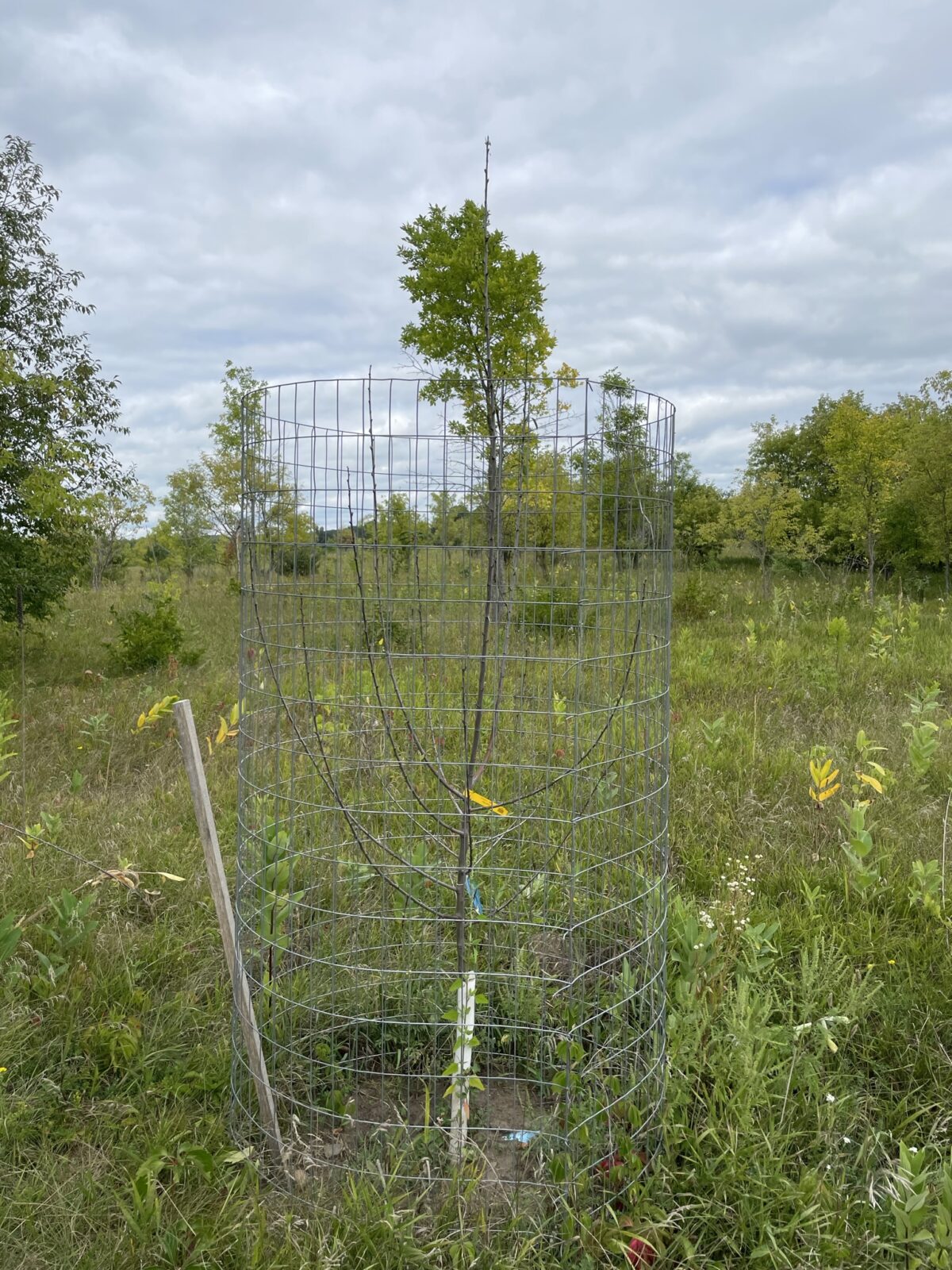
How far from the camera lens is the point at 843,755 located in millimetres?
4828

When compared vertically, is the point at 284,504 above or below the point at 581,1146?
above

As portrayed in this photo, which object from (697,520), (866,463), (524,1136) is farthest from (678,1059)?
(697,520)

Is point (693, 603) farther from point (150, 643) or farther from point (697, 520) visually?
point (697, 520)

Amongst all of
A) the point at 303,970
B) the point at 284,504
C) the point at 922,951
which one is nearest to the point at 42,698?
the point at 303,970

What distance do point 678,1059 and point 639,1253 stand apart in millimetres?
577

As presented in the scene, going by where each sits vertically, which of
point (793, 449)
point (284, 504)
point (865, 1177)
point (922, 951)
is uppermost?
point (793, 449)

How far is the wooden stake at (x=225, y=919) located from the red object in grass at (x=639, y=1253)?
34.1 inches

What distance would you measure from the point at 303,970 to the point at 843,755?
3.35 meters

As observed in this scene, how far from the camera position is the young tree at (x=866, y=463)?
14.3 meters

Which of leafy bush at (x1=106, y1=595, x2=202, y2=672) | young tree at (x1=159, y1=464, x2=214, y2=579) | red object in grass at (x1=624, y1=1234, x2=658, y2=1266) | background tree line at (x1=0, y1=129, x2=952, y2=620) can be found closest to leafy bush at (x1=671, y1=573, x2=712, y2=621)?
background tree line at (x1=0, y1=129, x2=952, y2=620)

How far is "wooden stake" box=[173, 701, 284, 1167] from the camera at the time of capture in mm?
2106

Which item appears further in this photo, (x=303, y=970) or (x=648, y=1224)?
(x=303, y=970)

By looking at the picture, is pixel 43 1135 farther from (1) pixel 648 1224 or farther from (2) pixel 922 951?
(2) pixel 922 951

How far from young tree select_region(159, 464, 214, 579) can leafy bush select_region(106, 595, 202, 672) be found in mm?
18360
